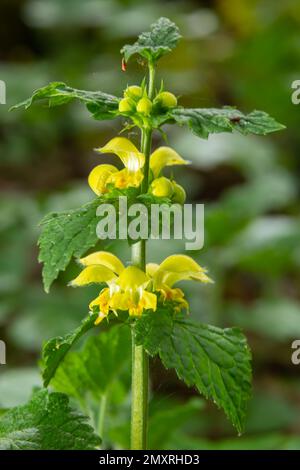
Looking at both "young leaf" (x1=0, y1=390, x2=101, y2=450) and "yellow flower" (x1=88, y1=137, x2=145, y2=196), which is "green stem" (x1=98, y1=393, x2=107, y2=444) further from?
"yellow flower" (x1=88, y1=137, x2=145, y2=196)

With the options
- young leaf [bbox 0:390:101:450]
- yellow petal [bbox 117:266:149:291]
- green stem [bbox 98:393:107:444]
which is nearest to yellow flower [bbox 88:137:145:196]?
yellow petal [bbox 117:266:149:291]

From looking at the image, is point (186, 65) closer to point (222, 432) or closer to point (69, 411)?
point (222, 432)

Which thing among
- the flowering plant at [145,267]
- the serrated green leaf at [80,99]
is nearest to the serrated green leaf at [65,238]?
the flowering plant at [145,267]

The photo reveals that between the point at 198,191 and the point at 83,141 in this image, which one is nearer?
the point at 198,191

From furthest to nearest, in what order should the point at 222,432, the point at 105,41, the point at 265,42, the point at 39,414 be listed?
the point at 105,41, the point at 265,42, the point at 222,432, the point at 39,414
